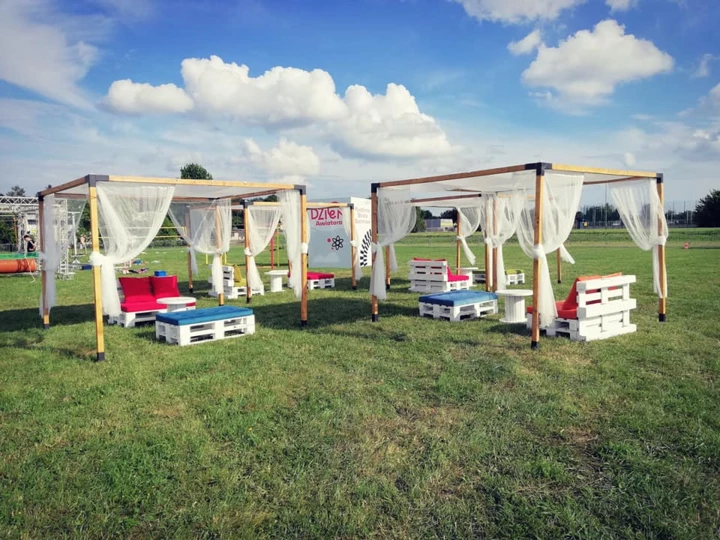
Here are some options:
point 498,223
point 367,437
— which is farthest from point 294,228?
point 367,437

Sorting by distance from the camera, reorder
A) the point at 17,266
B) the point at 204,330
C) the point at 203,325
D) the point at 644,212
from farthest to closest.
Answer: the point at 17,266
the point at 644,212
the point at 203,325
the point at 204,330

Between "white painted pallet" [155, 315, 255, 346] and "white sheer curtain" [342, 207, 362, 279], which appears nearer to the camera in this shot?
"white painted pallet" [155, 315, 255, 346]

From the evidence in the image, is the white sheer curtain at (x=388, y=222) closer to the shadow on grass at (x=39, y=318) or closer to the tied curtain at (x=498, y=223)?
the tied curtain at (x=498, y=223)

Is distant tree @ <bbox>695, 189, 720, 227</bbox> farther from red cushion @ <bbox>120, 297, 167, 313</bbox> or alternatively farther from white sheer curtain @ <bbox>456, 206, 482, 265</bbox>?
red cushion @ <bbox>120, 297, 167, 313</bbox>

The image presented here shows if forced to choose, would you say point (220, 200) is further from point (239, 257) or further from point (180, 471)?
point (239, 257)

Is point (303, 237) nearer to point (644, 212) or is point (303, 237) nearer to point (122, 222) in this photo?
point (122, 222)

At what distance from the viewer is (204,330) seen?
7914 mm

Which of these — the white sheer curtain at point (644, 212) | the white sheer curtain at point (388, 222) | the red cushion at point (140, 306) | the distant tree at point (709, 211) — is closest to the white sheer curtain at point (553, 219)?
the white sheer curtain at point (644, 212)

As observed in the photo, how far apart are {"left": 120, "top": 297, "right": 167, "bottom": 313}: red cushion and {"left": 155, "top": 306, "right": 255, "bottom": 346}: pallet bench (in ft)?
4.37

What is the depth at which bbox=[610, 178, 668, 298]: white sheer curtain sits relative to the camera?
8250 millimetres

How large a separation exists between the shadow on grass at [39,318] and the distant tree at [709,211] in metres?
52.7

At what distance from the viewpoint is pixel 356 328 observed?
843 cm

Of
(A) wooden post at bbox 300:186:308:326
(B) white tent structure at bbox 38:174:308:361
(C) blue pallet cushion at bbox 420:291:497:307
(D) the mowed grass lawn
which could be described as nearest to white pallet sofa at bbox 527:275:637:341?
(D) the mowed grass lawn

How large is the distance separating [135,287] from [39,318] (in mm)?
1993
